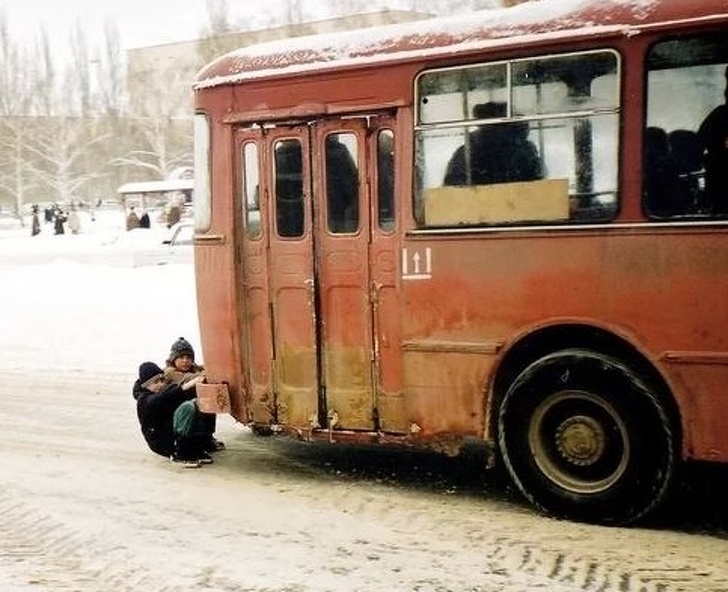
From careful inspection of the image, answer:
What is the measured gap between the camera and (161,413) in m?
8.39

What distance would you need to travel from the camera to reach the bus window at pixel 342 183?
23.6 ft

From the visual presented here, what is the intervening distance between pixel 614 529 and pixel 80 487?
3924mm

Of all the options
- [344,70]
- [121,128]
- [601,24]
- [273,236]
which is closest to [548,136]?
[601,24]

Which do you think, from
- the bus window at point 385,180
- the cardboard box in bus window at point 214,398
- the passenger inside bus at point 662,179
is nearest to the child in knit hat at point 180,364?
the cardboard box in bus window at point 214,398

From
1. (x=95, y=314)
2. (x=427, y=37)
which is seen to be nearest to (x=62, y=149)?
(x=95, y=314)

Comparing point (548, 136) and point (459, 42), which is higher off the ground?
point (459, 42)

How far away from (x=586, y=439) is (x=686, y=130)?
79.2 inches

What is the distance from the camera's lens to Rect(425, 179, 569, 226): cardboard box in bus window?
6.36 meters

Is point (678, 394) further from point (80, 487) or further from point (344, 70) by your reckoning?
point (80, 487)

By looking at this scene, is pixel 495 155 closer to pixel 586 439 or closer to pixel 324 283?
pixel 324 283

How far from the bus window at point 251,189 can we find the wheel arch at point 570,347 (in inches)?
87.2

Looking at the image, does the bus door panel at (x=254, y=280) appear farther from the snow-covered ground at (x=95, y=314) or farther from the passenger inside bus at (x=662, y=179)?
the snow-covered ground at (x=95, y=314)

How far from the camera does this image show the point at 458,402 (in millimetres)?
6809

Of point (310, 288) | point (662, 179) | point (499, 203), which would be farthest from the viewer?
point (310, 288)
